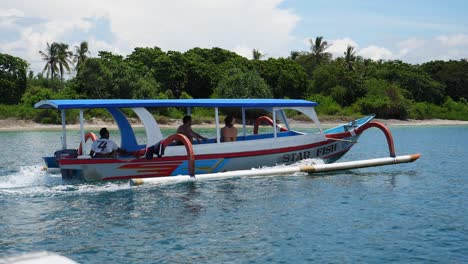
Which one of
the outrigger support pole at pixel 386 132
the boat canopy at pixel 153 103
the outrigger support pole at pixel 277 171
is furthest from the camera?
the outrigger support pole at pixel 386 132

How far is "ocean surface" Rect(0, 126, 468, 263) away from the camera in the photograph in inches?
391

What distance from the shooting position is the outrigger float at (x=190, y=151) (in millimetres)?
16094

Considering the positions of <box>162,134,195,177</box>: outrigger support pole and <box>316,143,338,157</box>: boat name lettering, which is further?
<box>316,143,338,157</box>: boat name lettering

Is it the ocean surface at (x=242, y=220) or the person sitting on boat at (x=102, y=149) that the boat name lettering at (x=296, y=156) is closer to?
the ocean surface at (x=242, y=220)

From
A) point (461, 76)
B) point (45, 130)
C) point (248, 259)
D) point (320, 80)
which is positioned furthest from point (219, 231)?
point (461, 76)

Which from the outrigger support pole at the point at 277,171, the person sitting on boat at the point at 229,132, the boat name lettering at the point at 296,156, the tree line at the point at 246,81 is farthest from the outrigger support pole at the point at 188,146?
the tree line at the point at 246,81

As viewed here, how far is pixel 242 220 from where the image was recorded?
12.3m

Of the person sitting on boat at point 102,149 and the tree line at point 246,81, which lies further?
the tree line at point 246,81

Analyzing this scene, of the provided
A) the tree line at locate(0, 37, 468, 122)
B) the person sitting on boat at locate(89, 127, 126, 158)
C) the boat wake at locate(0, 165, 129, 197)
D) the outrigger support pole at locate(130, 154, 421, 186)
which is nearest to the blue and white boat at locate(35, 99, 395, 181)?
the person sitting on boat at locate(89, 127, 126, 158)

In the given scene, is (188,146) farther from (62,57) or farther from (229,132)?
(62,57)

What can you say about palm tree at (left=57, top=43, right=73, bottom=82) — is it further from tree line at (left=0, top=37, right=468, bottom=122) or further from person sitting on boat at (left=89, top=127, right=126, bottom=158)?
person sitting on boat at (left=89, top=127, right=126, bottom=158)

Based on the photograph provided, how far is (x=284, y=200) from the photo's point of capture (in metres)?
14.5

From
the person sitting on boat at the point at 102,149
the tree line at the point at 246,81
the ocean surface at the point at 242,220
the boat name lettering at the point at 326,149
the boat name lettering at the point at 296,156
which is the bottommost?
the ocean surface at the point at 242,220

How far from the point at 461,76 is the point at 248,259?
3184 inches
